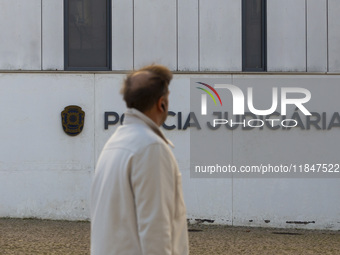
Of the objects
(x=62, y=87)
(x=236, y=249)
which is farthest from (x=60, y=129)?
(x=236, y=249)

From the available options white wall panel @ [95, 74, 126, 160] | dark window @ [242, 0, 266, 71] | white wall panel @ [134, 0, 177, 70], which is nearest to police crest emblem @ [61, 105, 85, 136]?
white wall panel @ [95, 74, 126, 160]

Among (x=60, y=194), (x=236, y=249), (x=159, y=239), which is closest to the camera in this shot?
(x=159, y=239)

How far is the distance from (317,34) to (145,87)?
30.0 feet

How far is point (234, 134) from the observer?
11.5 metres

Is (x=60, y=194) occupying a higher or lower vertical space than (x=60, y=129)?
lower

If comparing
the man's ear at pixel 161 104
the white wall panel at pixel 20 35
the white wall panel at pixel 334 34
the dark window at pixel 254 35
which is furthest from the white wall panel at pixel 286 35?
the man's ear at pixel 161 104

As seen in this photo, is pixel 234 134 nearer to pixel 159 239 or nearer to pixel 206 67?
pixel 206 67

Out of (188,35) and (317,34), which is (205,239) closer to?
(188,35)

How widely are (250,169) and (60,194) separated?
3.29 m

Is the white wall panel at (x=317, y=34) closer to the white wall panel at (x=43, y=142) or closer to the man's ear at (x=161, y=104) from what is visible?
the white wall panel at (x=43, y=142)

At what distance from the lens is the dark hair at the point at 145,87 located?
293 cm

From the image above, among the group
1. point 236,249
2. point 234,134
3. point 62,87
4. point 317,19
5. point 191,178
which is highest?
point 317,19

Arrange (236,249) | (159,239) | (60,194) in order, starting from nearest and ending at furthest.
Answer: (159,239)
(236,249)
(60,194)

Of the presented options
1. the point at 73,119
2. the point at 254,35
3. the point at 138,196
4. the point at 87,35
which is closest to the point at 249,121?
the point at 254,35
